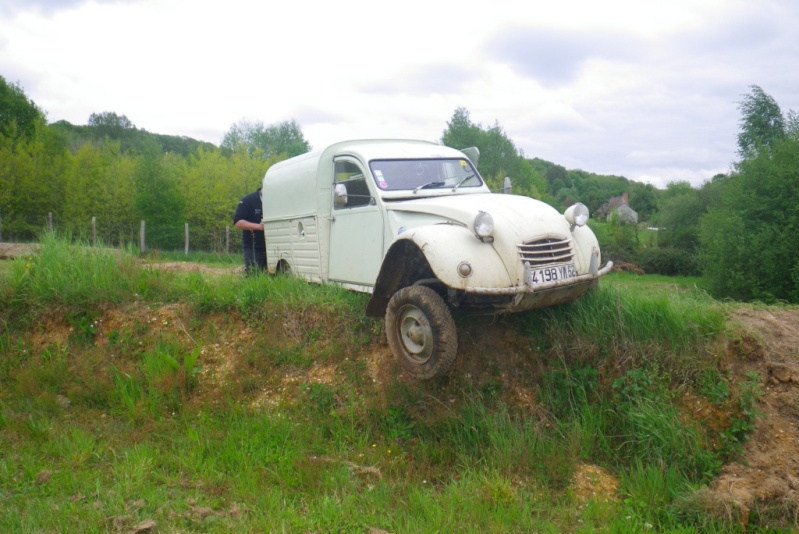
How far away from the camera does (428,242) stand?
543cm

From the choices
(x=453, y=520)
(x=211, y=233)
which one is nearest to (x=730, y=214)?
(x=453, y=520)

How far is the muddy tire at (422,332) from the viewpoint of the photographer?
5324 mm

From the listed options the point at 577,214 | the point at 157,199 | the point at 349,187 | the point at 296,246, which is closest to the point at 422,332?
the point at 577,214

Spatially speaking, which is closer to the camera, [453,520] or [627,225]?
[453,520]

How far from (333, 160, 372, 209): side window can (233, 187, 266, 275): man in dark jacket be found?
2654mm

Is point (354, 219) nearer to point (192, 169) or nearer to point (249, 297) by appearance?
point (249, 297)

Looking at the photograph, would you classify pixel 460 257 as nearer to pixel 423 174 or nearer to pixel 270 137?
pixel 423 174

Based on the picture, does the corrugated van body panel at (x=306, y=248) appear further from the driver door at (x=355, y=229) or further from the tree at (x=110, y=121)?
the tree at (x=110, y=121)

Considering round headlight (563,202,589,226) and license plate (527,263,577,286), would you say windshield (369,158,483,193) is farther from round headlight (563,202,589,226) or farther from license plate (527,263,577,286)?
license plate (527,263,577,286)

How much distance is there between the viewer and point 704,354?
585cm

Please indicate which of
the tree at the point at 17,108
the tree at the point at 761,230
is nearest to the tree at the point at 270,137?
the tree at the point at 17,108

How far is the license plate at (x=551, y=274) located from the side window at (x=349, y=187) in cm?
223

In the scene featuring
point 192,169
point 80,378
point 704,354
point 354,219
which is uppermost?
point 192,169

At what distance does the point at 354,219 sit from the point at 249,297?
1.77 metres
